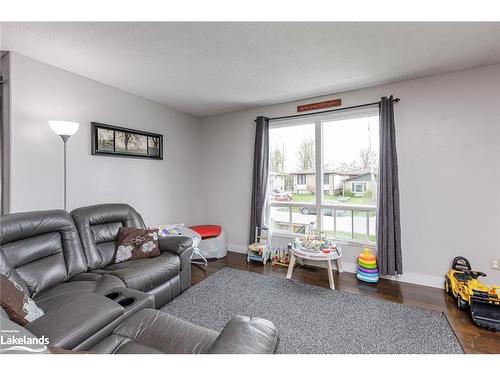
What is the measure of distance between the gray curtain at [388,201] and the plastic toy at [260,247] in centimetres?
153

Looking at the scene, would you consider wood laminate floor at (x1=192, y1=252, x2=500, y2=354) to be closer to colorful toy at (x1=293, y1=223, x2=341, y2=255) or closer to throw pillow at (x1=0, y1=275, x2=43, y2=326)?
colorful toy at (x1=293, y1=223, x2=341, y2=255)

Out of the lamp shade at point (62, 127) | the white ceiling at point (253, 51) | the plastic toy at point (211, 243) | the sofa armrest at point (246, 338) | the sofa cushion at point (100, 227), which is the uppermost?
the white ceiling at point (253, 51)

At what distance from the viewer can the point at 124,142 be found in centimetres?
301

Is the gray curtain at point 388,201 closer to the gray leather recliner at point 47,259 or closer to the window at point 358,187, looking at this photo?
the window at point 358,187

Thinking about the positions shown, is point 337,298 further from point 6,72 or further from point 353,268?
point 6,72

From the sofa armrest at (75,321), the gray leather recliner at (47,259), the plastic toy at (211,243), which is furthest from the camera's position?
the plastic toy at (211,243)

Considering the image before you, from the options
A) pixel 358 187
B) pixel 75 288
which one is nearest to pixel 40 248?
pixel 75 288

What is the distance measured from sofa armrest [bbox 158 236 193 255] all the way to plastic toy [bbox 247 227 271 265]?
3.88 feet

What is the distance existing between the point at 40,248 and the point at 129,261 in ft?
2.36

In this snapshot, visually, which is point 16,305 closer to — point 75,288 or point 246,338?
point 75,288

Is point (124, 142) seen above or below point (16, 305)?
above

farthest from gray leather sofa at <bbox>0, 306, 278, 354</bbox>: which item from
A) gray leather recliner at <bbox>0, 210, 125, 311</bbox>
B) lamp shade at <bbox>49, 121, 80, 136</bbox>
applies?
lamp shade at <bbox>49, 121, 80, 136</bbox>

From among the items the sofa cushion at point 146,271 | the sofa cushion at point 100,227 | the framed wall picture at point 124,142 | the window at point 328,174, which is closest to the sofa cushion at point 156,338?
the sofa cushion at point 146,271

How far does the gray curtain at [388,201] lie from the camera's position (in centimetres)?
267
